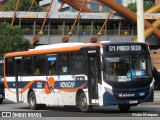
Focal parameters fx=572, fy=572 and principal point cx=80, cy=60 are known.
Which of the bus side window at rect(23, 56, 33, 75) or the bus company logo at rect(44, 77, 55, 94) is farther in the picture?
the bus side window at rect(23, 56, 33, 75)

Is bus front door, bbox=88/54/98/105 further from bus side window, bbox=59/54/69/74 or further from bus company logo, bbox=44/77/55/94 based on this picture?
bus company logo, bbox=44/77/55/94

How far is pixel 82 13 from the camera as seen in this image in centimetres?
8675

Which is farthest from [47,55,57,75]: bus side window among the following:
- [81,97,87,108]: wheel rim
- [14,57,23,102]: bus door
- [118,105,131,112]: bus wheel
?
[118,105,131,112]: bus wheel

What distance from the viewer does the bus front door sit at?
23.3m

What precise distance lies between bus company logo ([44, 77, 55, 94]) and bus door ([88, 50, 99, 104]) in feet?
10.0

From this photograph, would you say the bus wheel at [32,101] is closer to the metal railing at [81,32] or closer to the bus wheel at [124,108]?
the bus wheel at [124,108]

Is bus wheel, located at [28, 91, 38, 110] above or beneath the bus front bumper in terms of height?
beneath

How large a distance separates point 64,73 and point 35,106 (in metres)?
3.50

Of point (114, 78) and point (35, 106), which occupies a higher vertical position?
point (114, 78)

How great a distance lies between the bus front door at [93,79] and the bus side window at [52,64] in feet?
8.87

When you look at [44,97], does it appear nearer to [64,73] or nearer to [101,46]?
[64,73]

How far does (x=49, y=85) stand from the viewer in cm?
2659

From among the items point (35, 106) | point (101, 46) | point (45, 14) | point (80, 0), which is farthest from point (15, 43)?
point (101, 46)

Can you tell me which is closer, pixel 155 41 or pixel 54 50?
pixel 54 50
